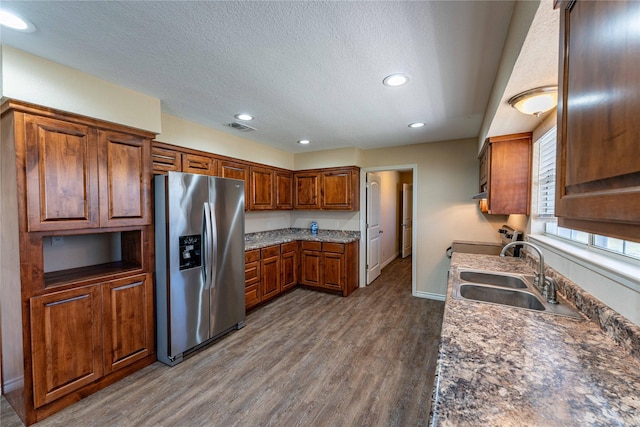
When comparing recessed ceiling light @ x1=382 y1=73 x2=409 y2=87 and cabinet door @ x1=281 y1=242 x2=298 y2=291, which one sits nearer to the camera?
recessed ceiling light @ x1=382 y1=73 x2=409 y2=87

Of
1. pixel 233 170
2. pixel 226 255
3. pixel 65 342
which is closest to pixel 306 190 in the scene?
pixel 233 170

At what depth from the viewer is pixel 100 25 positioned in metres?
1.41

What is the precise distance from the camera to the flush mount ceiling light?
4.77ft

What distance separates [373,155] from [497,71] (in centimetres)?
264

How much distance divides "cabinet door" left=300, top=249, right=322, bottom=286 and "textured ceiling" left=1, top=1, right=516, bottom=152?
7.83 feet

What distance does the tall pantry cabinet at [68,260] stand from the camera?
1.67m

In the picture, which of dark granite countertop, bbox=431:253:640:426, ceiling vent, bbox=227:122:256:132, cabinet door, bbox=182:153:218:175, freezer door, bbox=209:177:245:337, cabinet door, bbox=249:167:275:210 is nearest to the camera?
dark granite countertop, bbox=431:253:640:426

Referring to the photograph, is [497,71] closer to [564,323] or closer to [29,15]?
[564,323]

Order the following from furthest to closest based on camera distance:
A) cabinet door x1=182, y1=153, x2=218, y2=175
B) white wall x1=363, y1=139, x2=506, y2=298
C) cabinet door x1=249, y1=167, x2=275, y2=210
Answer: cabinet door x1=249, y1=167, x2=275, y2=210, white wall x1=363, y1=139, x2=506, y2=298, cabinet door x1=182, y1=153, x2=218, y2=175

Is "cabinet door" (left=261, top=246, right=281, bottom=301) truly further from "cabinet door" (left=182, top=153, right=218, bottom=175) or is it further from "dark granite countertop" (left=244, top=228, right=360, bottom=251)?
"cabinet door" (left=182, top=153, right=218, bottom=175)

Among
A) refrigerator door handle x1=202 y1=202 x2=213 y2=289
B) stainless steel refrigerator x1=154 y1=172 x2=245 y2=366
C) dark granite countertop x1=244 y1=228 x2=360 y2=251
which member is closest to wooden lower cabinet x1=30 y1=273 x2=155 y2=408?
stainless steel refrigerator x1=154 y1=172 x2=245 y2=366

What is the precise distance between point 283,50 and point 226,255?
2042mm

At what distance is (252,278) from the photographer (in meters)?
3.48

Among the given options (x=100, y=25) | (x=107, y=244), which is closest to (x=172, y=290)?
(x=107, y=244)
